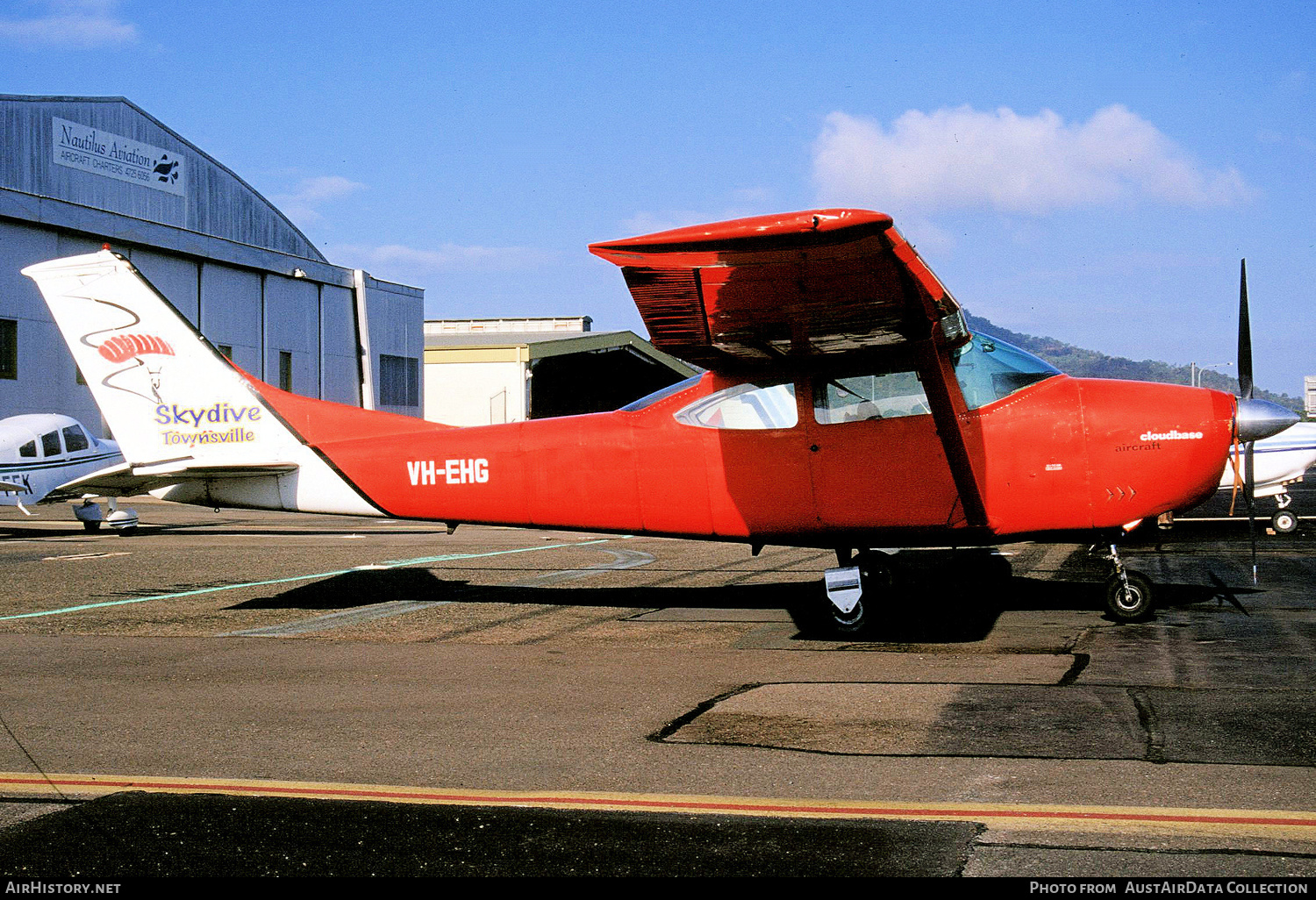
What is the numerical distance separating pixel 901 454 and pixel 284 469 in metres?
5.65

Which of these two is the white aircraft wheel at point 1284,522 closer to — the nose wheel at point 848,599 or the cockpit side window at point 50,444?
the nose wheel at point 848,599

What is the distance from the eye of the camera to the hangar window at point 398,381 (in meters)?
45.5

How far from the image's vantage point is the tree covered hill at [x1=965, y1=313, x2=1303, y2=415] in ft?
34.3

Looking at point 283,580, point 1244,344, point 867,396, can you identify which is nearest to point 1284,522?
point 1244,344

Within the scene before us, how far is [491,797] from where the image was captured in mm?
4574

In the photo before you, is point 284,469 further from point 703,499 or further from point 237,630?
point 703,499

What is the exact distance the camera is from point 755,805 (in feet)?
14.4

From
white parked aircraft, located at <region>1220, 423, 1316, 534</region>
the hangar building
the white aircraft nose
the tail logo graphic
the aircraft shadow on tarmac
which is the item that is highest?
the hangar building

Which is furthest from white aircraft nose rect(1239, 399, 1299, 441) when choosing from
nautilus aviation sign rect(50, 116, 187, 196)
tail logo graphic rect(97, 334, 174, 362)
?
nautilus aviation sign rect(50, 116, 187, 196)

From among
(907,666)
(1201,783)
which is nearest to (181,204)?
(907,666)

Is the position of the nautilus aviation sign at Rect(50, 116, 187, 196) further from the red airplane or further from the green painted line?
the red airplane

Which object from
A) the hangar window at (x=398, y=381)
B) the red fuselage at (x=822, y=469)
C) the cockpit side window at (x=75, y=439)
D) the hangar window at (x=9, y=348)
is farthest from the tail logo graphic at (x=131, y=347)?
the hangar window at (x=398, y=381)

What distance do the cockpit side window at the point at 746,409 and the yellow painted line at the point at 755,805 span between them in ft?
16.6

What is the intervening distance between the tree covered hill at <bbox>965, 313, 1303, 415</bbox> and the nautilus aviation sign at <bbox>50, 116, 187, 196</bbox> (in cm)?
3074
